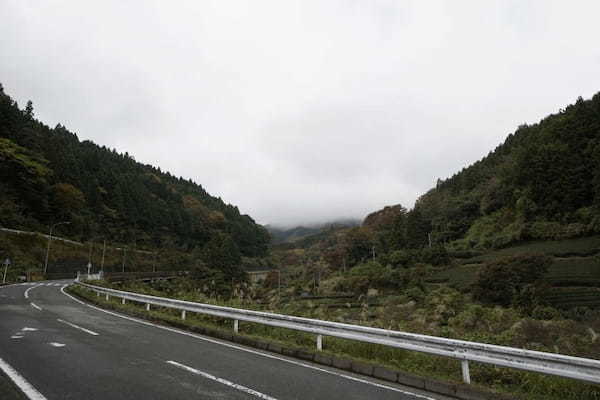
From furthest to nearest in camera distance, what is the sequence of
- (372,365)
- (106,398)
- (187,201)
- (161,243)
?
(187,201), (161,243), (372,365), (106,398)

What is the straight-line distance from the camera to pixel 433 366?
7.27m

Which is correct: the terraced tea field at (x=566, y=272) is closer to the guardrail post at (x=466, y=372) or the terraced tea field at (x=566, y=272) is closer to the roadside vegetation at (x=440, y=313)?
the roadside vegetation at (x=440, y=313)

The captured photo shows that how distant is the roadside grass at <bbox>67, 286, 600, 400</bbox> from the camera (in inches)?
228

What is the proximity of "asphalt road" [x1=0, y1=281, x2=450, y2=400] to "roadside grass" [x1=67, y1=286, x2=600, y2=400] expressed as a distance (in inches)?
35.3

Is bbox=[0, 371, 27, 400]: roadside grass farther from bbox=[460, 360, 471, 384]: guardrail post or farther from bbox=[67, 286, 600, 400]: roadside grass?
bbox=[460, 360, 471, 384]: guardrail post

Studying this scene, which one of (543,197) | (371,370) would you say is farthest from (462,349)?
(543,197)

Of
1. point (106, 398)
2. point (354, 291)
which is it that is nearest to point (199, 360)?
point (106, 398)

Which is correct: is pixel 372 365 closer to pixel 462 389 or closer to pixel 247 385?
pixel 462 389

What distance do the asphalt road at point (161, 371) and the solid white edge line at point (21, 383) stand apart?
2 centimetres

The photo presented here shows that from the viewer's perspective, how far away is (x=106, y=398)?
502 cm

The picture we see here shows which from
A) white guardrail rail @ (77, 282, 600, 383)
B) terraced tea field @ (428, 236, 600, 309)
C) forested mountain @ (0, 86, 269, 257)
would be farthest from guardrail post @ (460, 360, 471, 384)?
forested mountain @ (0, 86, 269, 257)

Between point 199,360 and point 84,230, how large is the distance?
70.9m

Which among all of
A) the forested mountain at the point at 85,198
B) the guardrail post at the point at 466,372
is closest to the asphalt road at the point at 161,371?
the guardrail post at the point at 466,372

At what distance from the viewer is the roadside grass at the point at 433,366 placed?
5781 mm
